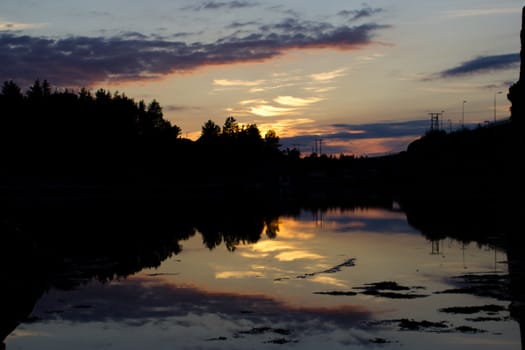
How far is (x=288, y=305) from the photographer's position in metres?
23.9

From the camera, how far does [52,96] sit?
178750 mm

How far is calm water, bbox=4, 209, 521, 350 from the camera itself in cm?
1897

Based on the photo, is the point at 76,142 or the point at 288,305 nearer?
the point at 288,305

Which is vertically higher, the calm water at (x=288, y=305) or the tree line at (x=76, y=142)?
the tree line at (x=76, y=142)

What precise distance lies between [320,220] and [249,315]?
45.2 meters

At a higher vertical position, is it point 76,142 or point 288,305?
point 76,142

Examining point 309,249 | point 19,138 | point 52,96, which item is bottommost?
point 309,249

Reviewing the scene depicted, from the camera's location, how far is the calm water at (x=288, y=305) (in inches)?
747

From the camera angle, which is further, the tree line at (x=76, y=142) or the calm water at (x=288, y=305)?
the tree line at (x=76, y=142)

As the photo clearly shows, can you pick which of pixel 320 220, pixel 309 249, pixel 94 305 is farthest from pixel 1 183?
pixel 94 305

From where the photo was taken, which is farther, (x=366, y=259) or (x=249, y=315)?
(x=366, y=259)

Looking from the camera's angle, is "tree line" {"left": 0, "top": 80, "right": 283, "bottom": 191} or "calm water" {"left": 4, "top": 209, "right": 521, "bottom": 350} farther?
"tree line" {"left": 0, "top": 80, "right": 283, "bottom": 191}

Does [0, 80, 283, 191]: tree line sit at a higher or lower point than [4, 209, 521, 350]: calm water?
higher

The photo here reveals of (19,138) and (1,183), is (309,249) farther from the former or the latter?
(19,138)
